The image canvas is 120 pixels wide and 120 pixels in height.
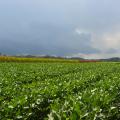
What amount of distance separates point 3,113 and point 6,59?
57973mm

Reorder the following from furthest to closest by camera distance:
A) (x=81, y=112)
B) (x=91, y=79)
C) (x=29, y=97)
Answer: (x=91, y=79) → (x=29, y=97) → (x=81, y=112)

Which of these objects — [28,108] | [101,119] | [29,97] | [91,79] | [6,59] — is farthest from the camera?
[6,59]

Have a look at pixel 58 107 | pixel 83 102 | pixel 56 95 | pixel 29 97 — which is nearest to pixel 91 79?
pixel 56 95

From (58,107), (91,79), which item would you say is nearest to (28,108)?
(58,107)

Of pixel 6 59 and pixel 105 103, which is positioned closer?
pixel 105 103

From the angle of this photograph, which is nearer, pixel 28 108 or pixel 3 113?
pixel 3 113

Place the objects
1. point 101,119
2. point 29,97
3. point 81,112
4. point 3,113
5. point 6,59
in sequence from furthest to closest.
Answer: point 6,59 → point 29,97 → point 3,113 → point 101,119 → point 81,112

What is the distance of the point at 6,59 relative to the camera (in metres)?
66.9

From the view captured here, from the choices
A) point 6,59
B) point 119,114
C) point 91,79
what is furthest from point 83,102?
point 6,59

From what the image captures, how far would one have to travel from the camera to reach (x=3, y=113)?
9492mm

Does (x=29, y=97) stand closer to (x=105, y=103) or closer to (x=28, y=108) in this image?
(x=28, y=108)

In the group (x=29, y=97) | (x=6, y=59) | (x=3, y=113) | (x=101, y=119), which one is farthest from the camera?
(x=6, y=59)

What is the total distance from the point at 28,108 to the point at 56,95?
273cm

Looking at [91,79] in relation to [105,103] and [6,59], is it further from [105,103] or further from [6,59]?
[6,59]
